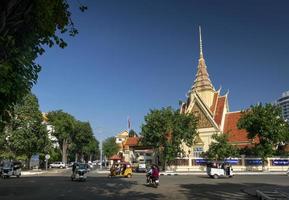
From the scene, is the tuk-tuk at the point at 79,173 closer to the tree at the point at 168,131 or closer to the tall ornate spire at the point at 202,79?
the tree at the point at 168,131

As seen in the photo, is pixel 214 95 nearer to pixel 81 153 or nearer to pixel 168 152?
pixel 168 152

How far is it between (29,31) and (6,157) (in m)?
60.4

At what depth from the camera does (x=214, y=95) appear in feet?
271

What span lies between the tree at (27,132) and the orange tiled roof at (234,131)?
28.5 m

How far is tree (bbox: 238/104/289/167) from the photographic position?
199ft

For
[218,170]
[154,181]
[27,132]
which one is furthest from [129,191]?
[27,132]

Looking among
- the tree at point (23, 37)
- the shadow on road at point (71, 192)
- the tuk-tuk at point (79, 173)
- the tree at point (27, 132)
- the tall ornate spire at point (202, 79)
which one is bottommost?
the shadow on road at point (71, 192)

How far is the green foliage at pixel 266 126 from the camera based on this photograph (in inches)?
2391

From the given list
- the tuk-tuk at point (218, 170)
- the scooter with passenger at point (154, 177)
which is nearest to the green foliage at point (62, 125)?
the tuk-tuk at point (218, 170)

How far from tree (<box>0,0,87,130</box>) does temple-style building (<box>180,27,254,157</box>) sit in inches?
2321

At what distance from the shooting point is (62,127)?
106500mm

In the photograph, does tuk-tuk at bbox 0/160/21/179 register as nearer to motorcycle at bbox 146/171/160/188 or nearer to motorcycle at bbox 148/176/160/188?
motorcycle at bbox 146/171/160/188

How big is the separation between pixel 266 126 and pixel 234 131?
1662 centimetres

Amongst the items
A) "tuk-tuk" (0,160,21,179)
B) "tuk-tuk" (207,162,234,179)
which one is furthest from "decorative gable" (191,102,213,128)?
"tuk-tuk" (0,160,21,179)
